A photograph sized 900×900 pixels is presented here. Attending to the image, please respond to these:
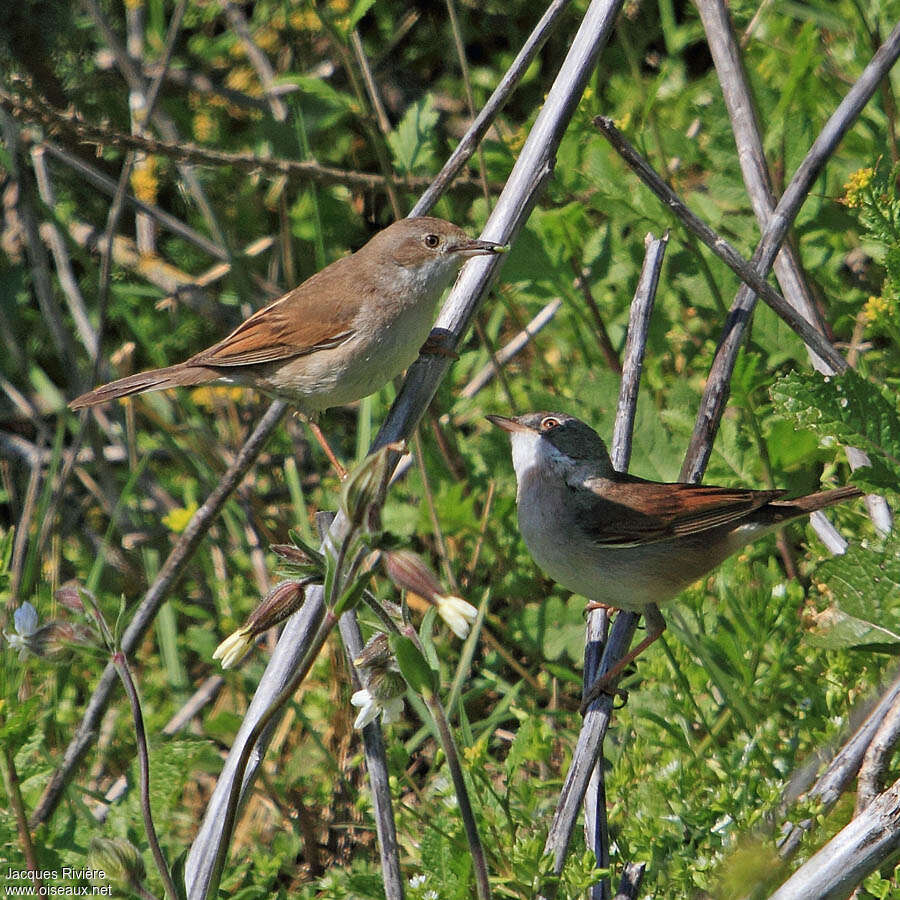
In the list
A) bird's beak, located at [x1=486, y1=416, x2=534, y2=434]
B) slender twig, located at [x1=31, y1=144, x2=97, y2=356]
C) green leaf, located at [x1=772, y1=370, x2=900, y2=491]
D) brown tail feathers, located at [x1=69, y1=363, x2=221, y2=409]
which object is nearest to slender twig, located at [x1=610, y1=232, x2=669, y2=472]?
bird's beak, located at [x1=486, y1=416, x2=534, y2=434]

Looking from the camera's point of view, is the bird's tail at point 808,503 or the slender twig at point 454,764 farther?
the bird's tail at point 808,503

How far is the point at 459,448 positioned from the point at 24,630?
9.21ft

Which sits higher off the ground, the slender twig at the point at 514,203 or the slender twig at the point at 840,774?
the slender twig at the point at 514,203

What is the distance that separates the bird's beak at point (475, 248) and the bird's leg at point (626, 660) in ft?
4.02

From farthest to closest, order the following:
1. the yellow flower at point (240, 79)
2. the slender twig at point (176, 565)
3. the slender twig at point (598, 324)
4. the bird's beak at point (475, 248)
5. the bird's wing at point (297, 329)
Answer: the yellow flower at point (240, 79)
the slender twig at point (598, 324)
the bird's wing at point (297, 329)
the slender twig at point (176, 565)
the bird's beak at point (475, 248)

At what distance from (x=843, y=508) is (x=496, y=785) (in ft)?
5.30

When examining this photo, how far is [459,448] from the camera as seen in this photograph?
5016 millimetres

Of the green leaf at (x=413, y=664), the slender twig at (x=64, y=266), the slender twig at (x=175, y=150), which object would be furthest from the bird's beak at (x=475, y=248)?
the slender twig at (x=64, y=266)

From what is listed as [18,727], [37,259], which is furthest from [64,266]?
[18,727]

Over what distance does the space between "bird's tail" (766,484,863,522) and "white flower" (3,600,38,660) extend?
90.2 inches

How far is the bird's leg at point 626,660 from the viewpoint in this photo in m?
2.98

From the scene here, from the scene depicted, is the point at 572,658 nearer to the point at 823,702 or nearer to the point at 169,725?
the point at 823,702

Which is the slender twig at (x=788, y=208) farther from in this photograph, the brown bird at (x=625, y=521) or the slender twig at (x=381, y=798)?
the slender twig at (x=381, y=798)

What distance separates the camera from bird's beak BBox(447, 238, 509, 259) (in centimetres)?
312
